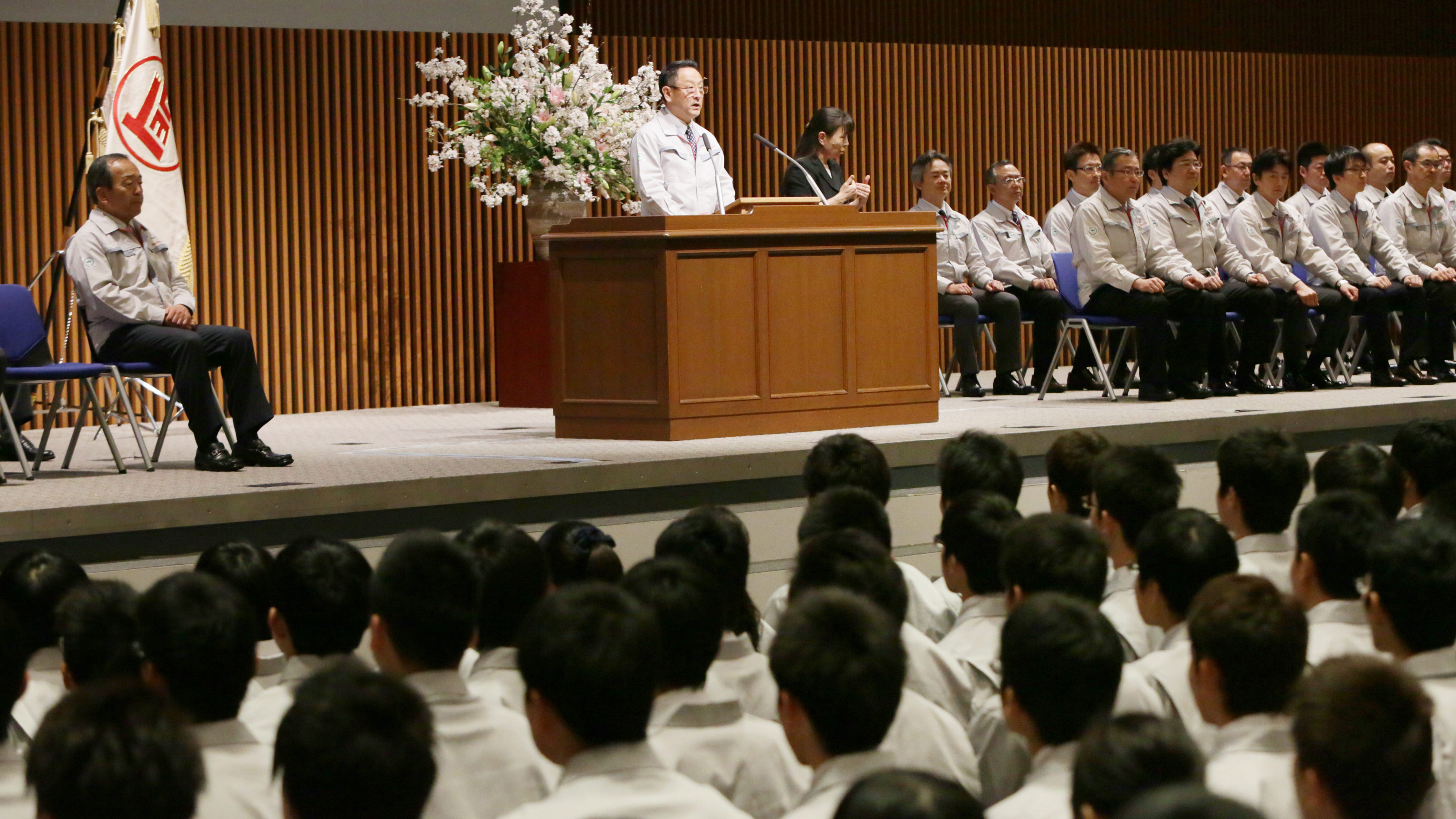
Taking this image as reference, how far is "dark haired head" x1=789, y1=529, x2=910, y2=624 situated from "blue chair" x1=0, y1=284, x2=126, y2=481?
10.9 feet

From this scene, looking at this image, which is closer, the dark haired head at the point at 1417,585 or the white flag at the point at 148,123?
the dark haired head at the point at 1417,585

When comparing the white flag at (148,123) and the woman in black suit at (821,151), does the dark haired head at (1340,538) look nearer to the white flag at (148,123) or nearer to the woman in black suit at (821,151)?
the woman in black suit at (821,151)

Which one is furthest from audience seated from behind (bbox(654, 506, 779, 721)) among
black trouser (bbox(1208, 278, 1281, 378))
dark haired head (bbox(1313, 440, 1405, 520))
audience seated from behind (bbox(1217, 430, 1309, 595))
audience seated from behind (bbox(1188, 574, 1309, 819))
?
black trouser (bbox(1208, 278, 1281, 378))

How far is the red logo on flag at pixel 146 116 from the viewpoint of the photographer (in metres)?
7.19

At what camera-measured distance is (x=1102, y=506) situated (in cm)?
351

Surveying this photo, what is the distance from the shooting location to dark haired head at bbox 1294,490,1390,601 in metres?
2.81

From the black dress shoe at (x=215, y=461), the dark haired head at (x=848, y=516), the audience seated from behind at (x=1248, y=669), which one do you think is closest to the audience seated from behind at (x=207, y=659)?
the audience seated from behind at (x=1248, y=669)

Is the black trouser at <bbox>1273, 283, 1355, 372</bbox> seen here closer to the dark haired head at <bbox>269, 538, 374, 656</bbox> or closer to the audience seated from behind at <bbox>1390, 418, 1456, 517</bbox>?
the audience seated from behind at <bbox>1390, 418, 1456, 517</bbox>

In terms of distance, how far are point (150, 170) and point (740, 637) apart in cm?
525

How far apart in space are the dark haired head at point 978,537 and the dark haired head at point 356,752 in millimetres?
1555

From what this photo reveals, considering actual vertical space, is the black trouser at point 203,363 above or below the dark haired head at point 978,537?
above

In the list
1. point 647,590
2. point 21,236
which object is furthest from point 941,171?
point 647,590

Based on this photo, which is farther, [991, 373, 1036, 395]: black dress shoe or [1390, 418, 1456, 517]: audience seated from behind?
[991, 373, 1036, 395]: black dress shoe

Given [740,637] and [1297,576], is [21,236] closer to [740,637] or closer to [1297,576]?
[740,637]
